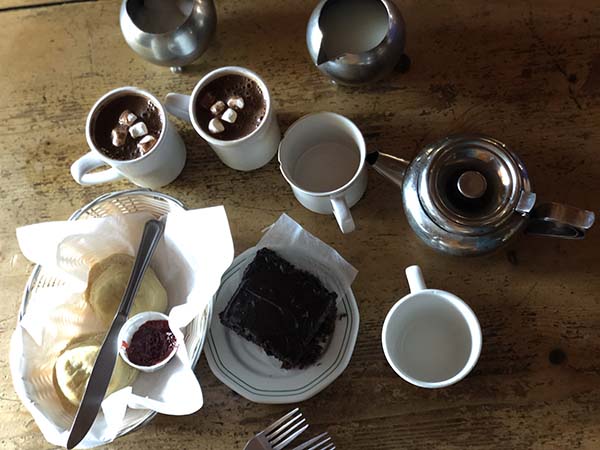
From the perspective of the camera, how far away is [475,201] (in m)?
0.87

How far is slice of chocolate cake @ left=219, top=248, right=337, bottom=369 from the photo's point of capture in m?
0.93

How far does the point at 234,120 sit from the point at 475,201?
38 centimetres

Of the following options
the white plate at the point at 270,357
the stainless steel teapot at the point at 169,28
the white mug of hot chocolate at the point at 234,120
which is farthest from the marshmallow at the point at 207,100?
the white plate at the point at 270,357

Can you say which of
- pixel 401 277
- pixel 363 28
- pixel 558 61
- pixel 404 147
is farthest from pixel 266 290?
pixel 558 61

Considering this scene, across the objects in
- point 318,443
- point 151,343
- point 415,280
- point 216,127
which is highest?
point 216,127

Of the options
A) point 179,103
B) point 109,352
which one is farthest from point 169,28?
point 109,352

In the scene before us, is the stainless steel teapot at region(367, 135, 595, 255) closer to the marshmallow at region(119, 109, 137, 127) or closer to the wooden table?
the wooden table

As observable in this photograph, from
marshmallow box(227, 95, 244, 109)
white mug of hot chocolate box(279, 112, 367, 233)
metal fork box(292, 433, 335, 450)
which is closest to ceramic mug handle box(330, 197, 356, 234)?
white mug of hot chocolate box(279, 112, 367, 233)

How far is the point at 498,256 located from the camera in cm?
98

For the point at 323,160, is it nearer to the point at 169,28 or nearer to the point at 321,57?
the point at 321,57

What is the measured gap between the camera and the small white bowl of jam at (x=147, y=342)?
0.91 meters

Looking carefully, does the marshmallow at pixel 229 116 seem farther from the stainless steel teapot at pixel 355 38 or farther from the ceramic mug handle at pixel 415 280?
the ceramic mug handle at pixel 415 280

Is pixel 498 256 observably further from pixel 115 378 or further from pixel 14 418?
pixel 14 418

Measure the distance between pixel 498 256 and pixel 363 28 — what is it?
424mm
